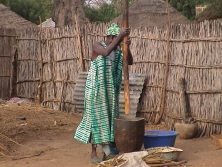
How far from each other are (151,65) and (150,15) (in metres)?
6.77

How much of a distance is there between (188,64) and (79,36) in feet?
10.1

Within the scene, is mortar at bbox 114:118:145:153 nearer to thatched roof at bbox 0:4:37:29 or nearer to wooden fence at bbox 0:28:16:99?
wooden fence at bbox 0:28:16:99

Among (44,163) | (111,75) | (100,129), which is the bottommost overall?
(44,163)

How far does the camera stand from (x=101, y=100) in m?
6.12

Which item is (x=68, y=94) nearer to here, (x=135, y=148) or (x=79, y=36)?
(x=79, y=36)

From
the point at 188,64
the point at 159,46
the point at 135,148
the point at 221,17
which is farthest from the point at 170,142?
the point at 221,17

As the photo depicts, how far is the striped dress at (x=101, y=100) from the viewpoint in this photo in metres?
6.11

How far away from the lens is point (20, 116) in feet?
32.8

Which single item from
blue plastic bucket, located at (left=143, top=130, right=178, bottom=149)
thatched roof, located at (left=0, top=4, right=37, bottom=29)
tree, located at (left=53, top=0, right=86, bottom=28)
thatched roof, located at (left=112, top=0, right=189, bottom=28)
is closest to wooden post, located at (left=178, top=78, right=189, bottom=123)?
blue plastic bucket, located at (left=143, top=130, right=178, bottom=149)

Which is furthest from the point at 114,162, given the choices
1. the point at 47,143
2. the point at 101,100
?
the point at 47,143

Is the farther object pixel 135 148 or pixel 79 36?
pixel 79 36

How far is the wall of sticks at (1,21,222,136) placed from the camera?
8.26 metres

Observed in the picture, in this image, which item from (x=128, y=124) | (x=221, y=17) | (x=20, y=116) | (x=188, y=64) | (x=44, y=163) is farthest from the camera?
(x=221, y=17)

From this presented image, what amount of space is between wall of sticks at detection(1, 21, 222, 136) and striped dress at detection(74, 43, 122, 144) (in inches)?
103
